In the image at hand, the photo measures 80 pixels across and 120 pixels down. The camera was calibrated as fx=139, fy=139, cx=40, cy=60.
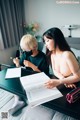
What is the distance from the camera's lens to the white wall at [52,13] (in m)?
2.56

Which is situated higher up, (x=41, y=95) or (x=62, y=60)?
(x=62, y=60)

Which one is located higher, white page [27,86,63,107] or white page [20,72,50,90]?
white page [27,86,63,107]

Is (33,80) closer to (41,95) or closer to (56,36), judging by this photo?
(41,95)

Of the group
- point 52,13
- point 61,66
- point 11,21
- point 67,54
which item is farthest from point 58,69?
point 11,21

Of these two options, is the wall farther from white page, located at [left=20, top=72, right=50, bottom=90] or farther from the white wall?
white page, located at [left=20, top=72, right=50, bottom=90]

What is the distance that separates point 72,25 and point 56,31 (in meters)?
1.54

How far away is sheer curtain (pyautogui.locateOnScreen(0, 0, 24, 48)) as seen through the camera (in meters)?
2.71

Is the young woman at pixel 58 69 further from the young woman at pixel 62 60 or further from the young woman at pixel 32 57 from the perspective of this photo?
the young woman at pixel 32 57

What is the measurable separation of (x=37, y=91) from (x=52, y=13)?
2.13 m

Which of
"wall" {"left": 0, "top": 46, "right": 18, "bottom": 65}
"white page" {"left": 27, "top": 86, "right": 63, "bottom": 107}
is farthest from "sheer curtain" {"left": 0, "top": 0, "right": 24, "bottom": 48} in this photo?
"white page" {"left": 27, "top": 86, "right": 63, "bottom": 107}

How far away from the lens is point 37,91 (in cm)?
100

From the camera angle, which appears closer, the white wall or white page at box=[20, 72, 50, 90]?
white page at box=[20, 72, 50, 90]

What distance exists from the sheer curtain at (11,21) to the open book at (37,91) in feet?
5.98

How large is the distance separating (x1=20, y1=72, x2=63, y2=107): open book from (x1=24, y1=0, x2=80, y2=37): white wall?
68.2 inches
